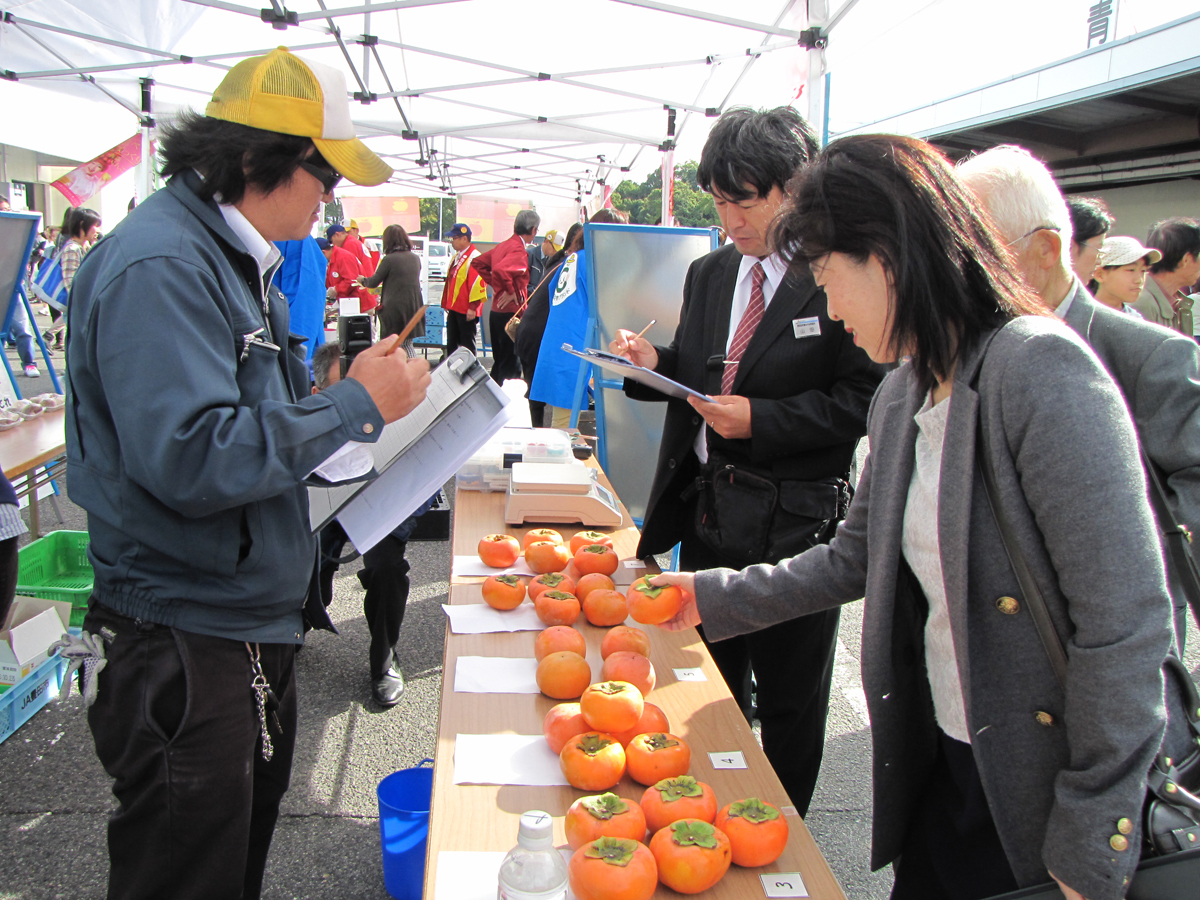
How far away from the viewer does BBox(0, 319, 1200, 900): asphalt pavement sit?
2.31m

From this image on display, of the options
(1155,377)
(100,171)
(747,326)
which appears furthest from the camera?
(100,171)

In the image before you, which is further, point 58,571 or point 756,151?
point 58,571

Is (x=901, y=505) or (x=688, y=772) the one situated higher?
(x=901, y=505)

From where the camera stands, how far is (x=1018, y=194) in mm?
1482

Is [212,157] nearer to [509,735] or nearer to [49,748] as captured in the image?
[509,735]

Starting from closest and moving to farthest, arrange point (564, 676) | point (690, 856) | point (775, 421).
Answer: point (690, 856) < point (564, 676) < point (775, 421)

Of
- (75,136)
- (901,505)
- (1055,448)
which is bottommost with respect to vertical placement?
(901,505)

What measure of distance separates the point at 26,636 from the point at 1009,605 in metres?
3.30

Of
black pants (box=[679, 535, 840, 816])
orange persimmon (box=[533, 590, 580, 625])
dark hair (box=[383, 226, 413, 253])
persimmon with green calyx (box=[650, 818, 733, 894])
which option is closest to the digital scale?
black pants (box=[679, 535, 840, 816])

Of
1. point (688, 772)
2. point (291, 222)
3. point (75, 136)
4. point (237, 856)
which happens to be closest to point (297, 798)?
point (237, 856)

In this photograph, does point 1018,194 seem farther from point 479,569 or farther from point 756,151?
point 479,569

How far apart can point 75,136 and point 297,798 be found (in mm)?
7967

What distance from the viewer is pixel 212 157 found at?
137 centimetres

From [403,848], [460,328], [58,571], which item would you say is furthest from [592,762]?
[460,328]
